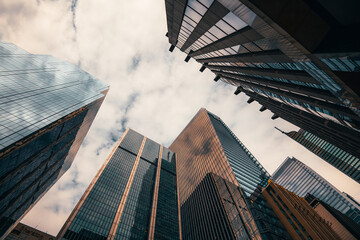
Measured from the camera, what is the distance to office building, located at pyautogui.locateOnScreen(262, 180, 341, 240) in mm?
47656

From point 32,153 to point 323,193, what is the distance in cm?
26198

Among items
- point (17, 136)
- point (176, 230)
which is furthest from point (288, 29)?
point (176, 230)

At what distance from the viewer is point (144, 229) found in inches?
3420

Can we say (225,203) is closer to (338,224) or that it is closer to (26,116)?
(338,224)

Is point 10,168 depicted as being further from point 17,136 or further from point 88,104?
point 88,104

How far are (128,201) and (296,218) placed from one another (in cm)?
7868

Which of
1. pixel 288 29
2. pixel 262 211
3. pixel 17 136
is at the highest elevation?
pixel 288 29

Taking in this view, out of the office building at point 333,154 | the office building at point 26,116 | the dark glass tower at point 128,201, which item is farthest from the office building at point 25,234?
the office building at point 333,154

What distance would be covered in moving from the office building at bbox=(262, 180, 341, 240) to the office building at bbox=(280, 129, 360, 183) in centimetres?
5124

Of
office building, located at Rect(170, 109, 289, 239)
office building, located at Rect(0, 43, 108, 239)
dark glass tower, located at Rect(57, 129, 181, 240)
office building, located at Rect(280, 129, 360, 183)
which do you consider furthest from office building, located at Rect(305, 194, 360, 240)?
office building, located at Rect(0, 43, 108, 239)

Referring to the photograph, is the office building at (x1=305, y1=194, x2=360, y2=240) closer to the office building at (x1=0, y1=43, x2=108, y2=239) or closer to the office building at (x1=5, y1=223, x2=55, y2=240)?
the office building at (x1=0, y1=43, x2=108, y2=239)

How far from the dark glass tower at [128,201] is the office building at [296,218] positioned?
56.8 metres

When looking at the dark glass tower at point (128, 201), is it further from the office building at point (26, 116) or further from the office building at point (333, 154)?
the office building at point (333, 154)

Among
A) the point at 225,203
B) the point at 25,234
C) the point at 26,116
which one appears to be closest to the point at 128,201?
the point at 25,234
